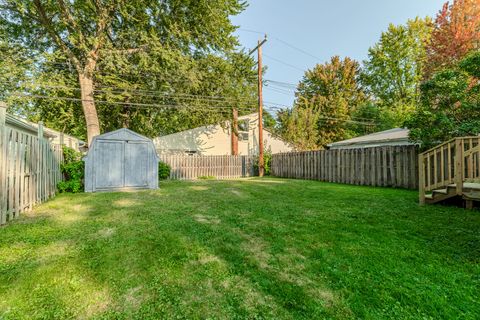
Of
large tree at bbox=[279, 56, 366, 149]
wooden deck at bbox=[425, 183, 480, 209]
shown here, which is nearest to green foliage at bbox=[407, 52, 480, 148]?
wooden deck at bbox=[425, 183, 480, 209]

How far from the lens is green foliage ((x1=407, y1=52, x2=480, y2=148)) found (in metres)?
6.41

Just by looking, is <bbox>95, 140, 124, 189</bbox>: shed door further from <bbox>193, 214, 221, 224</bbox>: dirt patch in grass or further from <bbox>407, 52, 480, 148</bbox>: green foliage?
<bbox>407, 52, 480, 148</bbox>: green foliage

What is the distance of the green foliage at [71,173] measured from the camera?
25.6 feet

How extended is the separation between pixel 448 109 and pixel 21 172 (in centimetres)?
1085

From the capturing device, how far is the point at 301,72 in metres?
27.9

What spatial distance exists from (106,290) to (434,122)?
8585 millimetres

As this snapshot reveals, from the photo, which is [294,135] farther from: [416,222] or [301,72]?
[416,222]

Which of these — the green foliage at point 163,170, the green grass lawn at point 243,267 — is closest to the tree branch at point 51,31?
the green foliage at point 163,170

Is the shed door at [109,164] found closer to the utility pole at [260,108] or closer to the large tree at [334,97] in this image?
the utility pole at [260,108]

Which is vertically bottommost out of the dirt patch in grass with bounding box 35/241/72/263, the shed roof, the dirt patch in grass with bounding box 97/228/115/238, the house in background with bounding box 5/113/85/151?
the dirt patch in grass with bounding box 35/241/72/263

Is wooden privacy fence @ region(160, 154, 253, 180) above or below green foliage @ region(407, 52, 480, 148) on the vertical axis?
below

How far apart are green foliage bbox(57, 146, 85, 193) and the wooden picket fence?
119 centimetres

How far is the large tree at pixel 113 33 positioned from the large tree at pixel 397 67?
59.3 feet

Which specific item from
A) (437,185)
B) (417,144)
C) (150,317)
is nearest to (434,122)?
(417,144)
